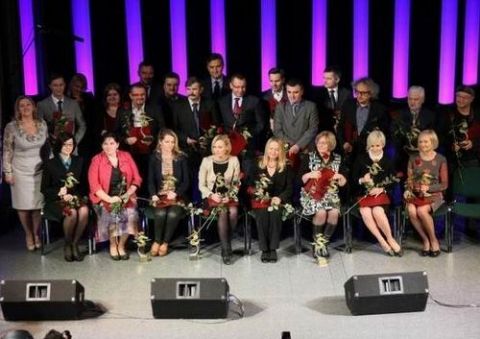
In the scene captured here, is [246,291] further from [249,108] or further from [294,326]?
[249,108]

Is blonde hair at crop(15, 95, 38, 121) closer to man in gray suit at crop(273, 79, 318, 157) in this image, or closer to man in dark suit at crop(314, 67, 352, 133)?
man in gray suit at crop(273, 79, 318, 157)

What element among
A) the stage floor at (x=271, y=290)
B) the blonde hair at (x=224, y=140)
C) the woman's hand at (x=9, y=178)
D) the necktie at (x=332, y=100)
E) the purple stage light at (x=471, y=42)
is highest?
the purple stage light at (x=471, y=42)

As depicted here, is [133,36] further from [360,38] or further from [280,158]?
[280,158]

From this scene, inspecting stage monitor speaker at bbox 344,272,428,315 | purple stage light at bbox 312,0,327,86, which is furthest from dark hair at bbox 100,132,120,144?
purple stage light at bbox 312,0,327,86

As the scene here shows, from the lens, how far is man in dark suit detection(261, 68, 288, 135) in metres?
7.52

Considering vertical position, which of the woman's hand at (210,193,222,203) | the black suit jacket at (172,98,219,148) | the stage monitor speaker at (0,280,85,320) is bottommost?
the stage monitor speaker at (0,280,85,320)

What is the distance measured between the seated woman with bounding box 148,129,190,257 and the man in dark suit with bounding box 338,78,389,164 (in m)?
1.39

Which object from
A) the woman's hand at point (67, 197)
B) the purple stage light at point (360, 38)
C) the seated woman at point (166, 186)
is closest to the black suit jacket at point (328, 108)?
the seated woman at point (166, 186)

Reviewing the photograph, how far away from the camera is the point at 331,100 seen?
7621 millimetres

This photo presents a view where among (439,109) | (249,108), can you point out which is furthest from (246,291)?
(439,109)

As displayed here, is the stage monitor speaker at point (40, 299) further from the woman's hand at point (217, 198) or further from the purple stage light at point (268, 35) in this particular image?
the purple stage light at point (268, 35)

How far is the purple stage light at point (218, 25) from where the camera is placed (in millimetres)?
8984

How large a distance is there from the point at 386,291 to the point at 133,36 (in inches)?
178

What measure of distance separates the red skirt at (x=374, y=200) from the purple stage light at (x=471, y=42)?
2.79 m
